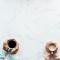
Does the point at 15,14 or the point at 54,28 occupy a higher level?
the point at 15,14

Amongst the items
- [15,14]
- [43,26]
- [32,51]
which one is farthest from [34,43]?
[15,14]

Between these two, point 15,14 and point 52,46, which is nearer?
point 52,46

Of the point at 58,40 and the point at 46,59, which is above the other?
the point at 58,40

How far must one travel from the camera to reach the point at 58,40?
1928mm

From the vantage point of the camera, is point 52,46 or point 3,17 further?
point 3,17

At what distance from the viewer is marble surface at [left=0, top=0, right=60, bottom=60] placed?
1935 millimetres

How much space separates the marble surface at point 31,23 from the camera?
193cm

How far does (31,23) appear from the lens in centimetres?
199

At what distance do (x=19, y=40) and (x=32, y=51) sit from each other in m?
0.19

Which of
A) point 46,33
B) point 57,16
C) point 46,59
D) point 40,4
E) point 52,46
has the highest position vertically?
point 40,4

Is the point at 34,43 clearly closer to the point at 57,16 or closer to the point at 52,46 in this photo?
the point at 52,46

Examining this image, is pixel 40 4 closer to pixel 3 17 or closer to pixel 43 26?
pixel 43 26

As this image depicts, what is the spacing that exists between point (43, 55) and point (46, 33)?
0.80ft

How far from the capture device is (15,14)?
2.02 meters
